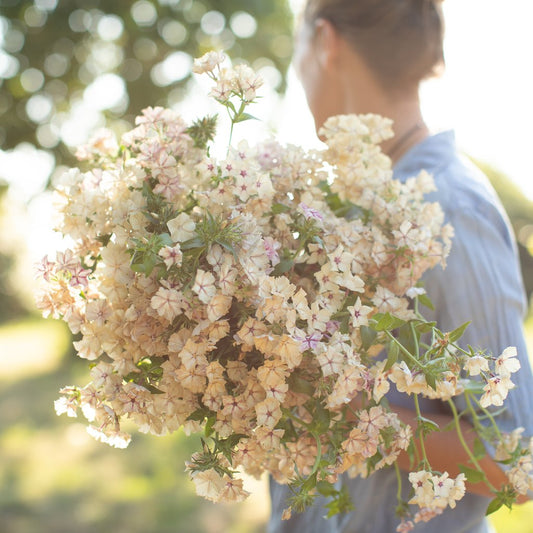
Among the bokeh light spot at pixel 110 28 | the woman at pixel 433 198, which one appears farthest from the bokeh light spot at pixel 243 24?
the woman at pixel 433 198

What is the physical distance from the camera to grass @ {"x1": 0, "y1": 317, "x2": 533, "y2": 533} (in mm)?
3895

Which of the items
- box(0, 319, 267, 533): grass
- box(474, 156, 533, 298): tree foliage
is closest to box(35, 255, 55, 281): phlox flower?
box(0, 319, 267, 533): grass

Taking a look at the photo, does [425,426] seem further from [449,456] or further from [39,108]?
[39,108]

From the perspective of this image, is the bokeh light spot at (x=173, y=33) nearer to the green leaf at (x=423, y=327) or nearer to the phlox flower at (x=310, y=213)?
the phlox flower at (x=310, y=213)

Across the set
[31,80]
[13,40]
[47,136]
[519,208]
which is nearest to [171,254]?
[13,40]

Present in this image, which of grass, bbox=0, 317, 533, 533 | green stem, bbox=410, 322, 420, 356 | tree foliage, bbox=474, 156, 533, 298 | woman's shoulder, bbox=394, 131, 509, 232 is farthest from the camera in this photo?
tree foliage, bbox=474, 156, 533, 298

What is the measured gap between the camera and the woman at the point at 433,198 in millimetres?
1271

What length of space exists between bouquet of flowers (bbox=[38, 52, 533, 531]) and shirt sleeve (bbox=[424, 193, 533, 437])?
18cm

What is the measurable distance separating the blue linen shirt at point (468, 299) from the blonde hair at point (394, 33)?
0.83 ft

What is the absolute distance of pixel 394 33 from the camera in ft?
5.32

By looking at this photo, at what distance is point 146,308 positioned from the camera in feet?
2.95

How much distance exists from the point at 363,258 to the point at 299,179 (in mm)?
169

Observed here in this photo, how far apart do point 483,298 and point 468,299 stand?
0.10 ft

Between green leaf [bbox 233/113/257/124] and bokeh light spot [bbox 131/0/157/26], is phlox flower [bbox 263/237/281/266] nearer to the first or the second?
green leaf [bbox 233/113/257/124]
